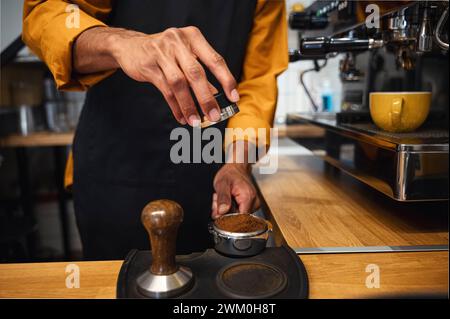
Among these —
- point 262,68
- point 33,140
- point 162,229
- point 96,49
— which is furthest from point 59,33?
point 33,140

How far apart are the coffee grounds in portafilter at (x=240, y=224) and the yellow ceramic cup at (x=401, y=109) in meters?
0.39

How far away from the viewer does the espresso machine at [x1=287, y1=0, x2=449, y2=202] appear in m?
0.65

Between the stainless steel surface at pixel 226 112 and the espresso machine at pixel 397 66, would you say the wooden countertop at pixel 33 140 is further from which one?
the stainless steel surface at pixel 226 112

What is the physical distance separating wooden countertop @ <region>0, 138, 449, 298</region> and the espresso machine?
7 cm

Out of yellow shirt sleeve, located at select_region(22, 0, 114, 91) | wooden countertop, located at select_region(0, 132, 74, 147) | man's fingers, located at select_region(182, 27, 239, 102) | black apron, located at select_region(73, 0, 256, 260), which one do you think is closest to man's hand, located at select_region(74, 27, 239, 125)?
man's fingers, located at select_region(182, 27, 239, 102)

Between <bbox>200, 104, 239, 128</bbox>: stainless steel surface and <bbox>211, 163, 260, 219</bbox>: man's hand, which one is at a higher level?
<bbox>200, 104, 239, 128</bbox>: stainless steel surface

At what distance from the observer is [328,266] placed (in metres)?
0.55

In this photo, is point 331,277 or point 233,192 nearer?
point 331,277

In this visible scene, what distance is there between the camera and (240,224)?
22.2 inches

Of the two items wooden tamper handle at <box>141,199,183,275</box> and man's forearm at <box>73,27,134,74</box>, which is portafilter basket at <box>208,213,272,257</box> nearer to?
wooden tamper handle at <box>141,199,183,275</box>

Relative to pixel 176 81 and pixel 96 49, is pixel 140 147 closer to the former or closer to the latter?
pixel 96 49

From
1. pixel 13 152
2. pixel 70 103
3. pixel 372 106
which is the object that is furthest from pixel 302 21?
pixel 13 152

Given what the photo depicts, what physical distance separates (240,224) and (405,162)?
318 mm

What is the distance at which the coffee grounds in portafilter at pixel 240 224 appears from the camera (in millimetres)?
550
